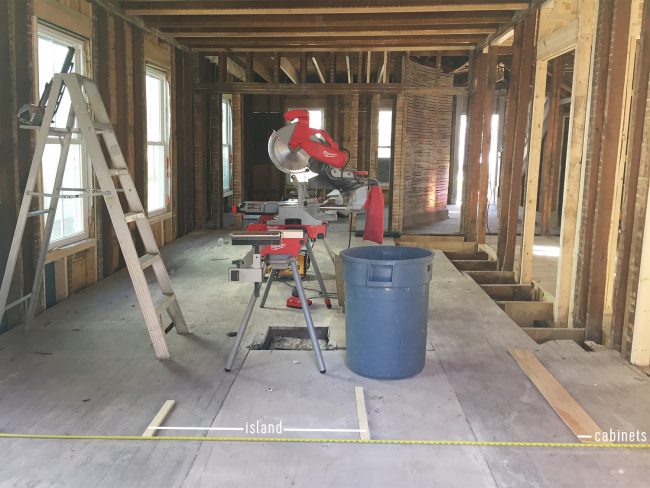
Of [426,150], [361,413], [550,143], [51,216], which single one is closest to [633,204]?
[361,413]

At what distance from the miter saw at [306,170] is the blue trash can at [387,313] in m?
0.75

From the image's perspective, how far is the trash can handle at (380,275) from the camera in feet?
9.66

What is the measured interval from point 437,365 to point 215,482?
1.59 m

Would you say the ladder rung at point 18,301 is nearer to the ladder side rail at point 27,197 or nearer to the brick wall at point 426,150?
the ladder side rail at point 27,197

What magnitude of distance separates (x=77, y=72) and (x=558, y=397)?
14.9 ft

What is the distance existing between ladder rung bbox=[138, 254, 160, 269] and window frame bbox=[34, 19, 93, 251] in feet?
3.74

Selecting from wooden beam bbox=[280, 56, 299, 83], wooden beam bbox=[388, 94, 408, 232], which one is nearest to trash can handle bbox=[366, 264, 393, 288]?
wooden beam bbox=[388, 94, 408, 232]

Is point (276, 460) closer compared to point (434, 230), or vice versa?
point (276, 460)

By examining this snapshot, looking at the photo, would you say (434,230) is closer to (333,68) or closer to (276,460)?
(333,68)

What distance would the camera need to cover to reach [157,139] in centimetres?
704

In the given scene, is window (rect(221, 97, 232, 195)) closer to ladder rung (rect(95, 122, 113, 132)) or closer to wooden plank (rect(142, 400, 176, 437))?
ladder rung (rect(95, 122, 113, 132))

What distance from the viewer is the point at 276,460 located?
7.45 feet

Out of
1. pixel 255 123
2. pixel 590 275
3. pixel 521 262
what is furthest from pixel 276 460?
pixel 255 123

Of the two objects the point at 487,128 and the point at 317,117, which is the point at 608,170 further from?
the point at 317,117
